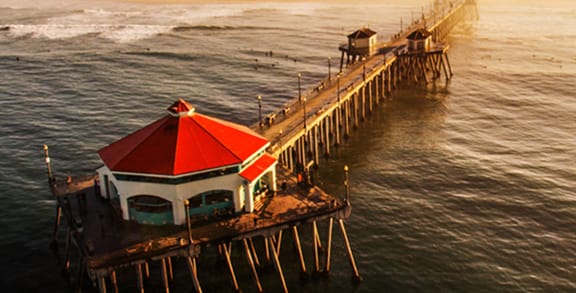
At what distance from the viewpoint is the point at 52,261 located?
44719mm

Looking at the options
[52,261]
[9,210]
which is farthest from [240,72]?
[52,261]

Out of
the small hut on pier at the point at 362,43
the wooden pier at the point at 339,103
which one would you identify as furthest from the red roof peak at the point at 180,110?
the small hut on pier at the point at 362,43

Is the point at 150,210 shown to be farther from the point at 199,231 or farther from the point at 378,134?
the point at 378,134

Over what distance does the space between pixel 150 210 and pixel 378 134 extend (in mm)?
38991

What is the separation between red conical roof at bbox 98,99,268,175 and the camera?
38.6m

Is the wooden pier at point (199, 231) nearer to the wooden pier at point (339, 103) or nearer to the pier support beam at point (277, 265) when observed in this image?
the pier support beam at point (277, 265)

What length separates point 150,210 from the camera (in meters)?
38.9

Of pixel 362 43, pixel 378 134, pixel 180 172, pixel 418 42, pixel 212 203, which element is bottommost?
pixel 378 134

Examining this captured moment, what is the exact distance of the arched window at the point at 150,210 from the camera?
38.9 m

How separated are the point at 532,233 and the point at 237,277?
23.2 metres

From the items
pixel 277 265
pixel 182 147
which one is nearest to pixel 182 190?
pixel 182 147

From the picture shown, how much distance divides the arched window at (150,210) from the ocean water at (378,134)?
213 inches

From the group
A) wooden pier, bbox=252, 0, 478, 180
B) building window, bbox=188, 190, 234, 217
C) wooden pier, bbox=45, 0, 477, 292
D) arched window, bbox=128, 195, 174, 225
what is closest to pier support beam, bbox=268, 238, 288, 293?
wooden pier, bbox=45, 0, 477, 292

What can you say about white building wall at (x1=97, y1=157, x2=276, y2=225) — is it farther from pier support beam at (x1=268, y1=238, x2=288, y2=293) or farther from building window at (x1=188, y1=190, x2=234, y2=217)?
pier support beam at (x1=268, y1=238, x2=288, y2=293)
